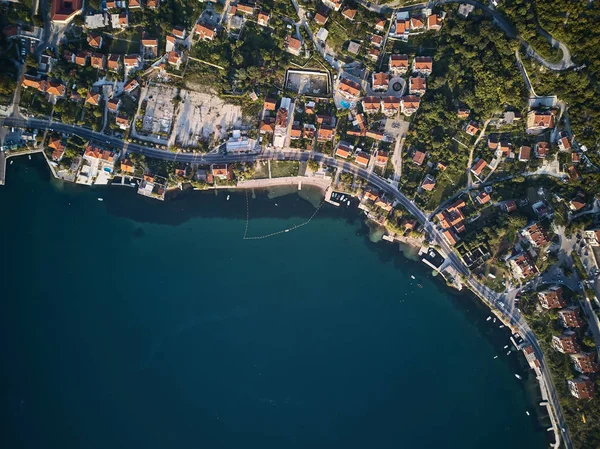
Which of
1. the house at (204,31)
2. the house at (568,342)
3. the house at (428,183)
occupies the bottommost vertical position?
the house at (568,342)

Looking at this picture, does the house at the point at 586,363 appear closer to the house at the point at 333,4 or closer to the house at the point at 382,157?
the house at the point at 382,157

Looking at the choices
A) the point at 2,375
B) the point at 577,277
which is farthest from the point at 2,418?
the point at 577,277

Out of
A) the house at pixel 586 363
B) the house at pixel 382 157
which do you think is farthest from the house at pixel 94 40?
the house at pixel 586 363

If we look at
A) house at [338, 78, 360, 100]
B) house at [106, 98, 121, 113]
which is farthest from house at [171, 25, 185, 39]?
house at [338, 78, 360, 100]

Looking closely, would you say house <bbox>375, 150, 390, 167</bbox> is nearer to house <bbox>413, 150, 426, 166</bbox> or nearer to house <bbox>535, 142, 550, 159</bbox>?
house <bbox>413, 150, 426, 166</bbox>


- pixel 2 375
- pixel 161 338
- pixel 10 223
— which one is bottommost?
pixel 2 375

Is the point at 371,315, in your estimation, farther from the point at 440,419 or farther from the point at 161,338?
the point at 161,338
